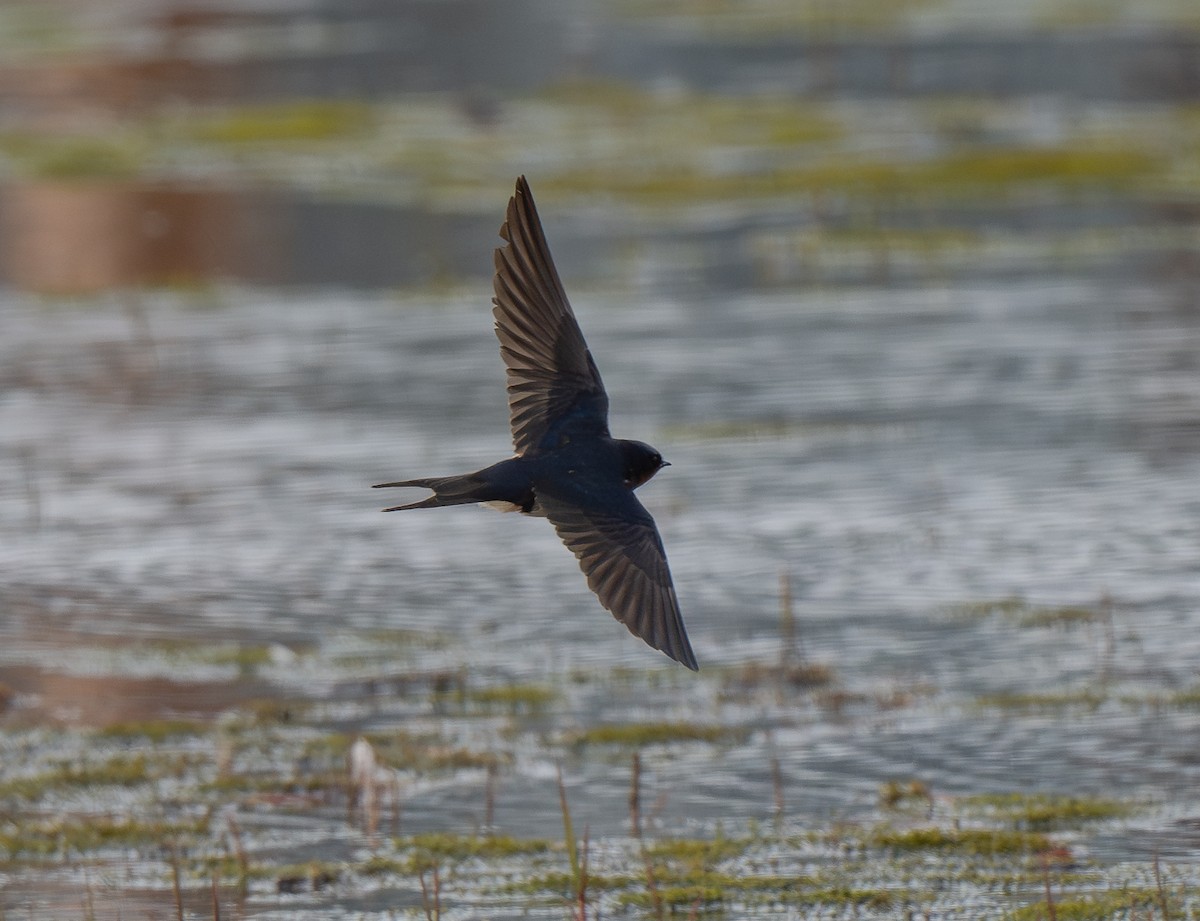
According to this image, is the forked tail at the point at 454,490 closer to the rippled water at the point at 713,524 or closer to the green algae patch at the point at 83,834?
the rippled water at the point at 713,524

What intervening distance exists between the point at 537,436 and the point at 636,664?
7.04ft

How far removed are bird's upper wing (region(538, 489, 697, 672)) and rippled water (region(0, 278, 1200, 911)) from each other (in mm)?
1213

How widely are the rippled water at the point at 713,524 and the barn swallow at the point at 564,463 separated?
3.93 ft

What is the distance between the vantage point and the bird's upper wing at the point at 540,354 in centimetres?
474

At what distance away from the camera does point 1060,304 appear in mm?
12164

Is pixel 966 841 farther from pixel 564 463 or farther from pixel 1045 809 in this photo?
pixel 564 463

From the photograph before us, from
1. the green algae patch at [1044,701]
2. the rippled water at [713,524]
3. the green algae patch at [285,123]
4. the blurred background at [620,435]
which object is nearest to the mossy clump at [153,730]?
the blurred background at [620,435]

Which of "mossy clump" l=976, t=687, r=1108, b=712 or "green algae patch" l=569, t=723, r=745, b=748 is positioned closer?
"green algae patch" l=569, t=723, r=745, b=748

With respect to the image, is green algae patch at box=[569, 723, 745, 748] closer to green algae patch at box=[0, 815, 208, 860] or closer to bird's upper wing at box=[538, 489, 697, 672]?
green algae patch at box=[0, 815, 208, 860]

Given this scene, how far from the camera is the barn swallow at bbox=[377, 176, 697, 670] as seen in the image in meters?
4.42

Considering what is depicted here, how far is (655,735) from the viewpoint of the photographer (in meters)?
6.14

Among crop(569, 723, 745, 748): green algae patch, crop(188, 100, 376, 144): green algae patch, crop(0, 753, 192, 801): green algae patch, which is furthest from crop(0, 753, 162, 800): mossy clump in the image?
crop(188, 100, 376, 144): green algae patch

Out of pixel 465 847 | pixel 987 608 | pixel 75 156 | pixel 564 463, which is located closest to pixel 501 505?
pixel 564 463

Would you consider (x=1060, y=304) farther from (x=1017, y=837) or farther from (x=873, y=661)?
(x=1017, y=837)
